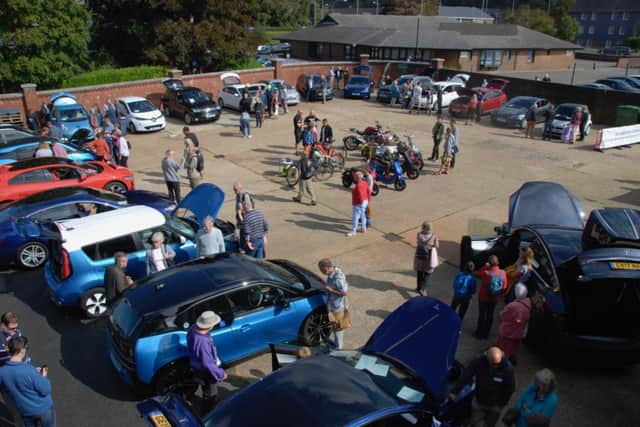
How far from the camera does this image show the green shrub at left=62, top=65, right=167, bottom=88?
26922 mm

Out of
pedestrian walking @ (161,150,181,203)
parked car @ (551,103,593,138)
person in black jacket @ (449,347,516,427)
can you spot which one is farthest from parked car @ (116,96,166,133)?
person in black jacket @ (449,347,516,427)

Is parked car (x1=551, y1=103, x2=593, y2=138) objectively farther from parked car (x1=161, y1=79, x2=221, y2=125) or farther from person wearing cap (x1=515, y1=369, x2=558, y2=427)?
person wearing cap (x1=515, y1=369, x2=558, y2=427)

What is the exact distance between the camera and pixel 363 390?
4664mm

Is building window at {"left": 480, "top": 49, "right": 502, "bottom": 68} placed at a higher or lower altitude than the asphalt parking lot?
higher

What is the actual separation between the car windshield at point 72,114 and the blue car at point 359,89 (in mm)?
15460

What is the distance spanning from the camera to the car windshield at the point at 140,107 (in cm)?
2198

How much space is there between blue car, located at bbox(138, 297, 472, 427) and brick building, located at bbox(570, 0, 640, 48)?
104m

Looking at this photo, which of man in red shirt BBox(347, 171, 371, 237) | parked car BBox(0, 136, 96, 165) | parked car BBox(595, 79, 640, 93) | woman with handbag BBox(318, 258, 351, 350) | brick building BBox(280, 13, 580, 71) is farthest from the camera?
brick building BBox(280, 13, 580, 71)

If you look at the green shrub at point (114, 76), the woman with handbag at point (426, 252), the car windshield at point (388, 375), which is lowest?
the woman with handbag at point (426, 252)

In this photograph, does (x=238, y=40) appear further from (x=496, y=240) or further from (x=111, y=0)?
(x=496, y=240)

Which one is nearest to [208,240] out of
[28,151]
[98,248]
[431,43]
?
[98,248]

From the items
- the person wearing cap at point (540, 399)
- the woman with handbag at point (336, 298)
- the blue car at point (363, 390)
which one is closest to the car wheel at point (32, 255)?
the woman with handbag at point (336, 298)

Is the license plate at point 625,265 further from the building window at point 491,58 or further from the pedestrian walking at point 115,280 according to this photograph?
the building window at point 491,58

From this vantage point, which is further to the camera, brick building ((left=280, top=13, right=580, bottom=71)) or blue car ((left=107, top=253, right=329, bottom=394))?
brick building ((left=280, top=13, right=580, bottom=71))
